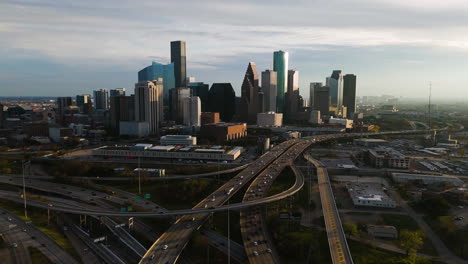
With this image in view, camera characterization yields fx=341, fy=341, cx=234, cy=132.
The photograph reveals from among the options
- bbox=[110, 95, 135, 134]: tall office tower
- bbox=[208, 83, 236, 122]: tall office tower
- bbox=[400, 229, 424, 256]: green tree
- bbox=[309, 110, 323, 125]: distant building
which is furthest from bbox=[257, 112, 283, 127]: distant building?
bbox=[400, 229, 424, 256]: green tree

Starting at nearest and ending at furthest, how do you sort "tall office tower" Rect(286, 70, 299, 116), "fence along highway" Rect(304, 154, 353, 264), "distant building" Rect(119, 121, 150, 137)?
"fence along highway" Rect(304, 154, 353, 264)
"distant building" Rect(119, 121, 150, 137)
"tall office tower" Rect(286, 70, 299, 116)

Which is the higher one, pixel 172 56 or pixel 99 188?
pixel 172 56

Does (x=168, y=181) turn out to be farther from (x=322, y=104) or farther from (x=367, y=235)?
(x=322, y=104)

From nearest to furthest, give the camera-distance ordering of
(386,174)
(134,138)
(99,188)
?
1. (99,188)
2. (386,174)
3. (134,138)

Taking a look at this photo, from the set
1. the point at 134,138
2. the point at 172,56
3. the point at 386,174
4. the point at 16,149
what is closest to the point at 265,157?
the point at 386,174

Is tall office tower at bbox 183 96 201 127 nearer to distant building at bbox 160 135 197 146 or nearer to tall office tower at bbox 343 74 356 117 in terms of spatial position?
distant building at bbox 160 135 197 146
